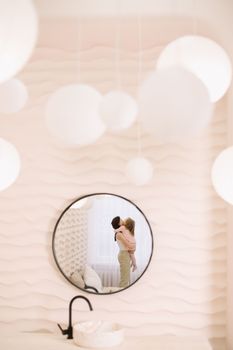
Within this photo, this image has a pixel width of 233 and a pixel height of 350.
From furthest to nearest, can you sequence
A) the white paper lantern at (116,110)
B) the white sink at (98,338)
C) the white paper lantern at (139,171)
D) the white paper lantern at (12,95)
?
1. the white sink at (98,338)
2. the white paper lantern at (139,171)
3. the white paper lantern at (12,95)
4. the white paper lantern at (116,110)

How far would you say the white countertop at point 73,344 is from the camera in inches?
107

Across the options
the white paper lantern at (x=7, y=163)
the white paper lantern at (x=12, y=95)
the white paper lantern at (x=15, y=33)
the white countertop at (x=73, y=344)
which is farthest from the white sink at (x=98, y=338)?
the white paper lantern at (x=15, y=33)

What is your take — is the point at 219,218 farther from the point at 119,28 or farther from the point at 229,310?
the point at 119,28

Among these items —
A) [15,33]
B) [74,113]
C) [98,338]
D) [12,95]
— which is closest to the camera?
[15,33]

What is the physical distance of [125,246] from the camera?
10.2 feet

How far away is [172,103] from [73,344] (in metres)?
1.87

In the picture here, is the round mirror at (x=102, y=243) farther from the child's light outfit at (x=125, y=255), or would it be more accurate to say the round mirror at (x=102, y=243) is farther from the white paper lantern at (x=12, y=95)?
the white paper lantern at (x=12, y=95)

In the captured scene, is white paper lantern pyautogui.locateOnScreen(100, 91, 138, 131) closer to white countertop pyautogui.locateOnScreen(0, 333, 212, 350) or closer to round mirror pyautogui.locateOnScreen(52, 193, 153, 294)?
white countertop pyautogui.locateOnScreen(0, 333, 212, 350)

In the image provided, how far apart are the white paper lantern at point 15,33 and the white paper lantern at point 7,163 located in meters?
0.43

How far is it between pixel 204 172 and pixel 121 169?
49 centimetres

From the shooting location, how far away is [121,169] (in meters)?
3.19

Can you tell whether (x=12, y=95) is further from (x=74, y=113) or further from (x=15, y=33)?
(x=15, y=33)

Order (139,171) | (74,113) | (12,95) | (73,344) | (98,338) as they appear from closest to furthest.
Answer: (74,113), (12,95), (139,171), (98,338), (73,344)

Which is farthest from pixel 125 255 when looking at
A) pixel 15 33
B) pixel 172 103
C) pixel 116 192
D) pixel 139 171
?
pixel 15 33
